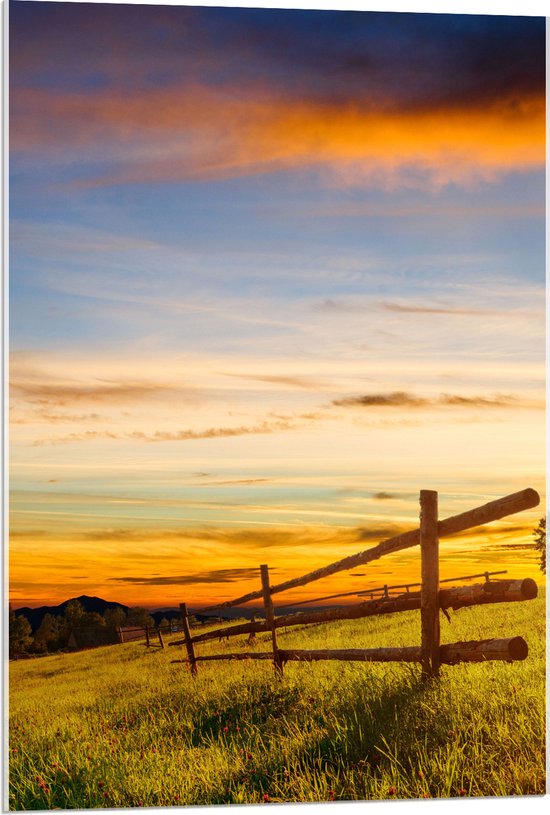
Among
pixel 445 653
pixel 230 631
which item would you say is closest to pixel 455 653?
pixel 445 653

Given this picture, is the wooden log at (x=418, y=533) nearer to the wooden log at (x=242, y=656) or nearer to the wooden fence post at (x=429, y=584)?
the wooden fence post at (x=429, y=584)

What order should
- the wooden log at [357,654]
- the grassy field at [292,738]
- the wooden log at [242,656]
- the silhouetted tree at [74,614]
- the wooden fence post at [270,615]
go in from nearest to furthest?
the grassy field at [292,738] → the wooden log at [357,654] → the silhouetted tree at [74,614] → the wooden fence post at [270,615] → the wooden log at [242,656]

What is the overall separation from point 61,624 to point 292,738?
1.68 metres

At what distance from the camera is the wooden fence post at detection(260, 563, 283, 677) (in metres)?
5.83

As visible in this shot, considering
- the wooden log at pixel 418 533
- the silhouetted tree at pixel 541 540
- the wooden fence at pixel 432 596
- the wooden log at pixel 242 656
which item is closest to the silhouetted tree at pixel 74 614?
the wooden fence at pixel 432 596

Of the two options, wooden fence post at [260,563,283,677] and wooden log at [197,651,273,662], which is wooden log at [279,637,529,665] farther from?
wooden log at [197,651,273,662]

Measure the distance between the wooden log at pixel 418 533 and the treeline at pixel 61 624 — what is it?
52cm

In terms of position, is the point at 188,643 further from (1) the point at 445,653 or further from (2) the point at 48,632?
(1) the point at 445,653

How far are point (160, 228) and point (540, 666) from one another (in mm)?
3634

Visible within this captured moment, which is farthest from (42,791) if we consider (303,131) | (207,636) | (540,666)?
(303,131)

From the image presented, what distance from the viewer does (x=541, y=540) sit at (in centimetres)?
549

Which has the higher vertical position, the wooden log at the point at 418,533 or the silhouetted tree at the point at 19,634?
the wooden log at the point at 418,533

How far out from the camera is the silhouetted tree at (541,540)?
17.9ft

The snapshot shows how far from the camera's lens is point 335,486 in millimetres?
5441
